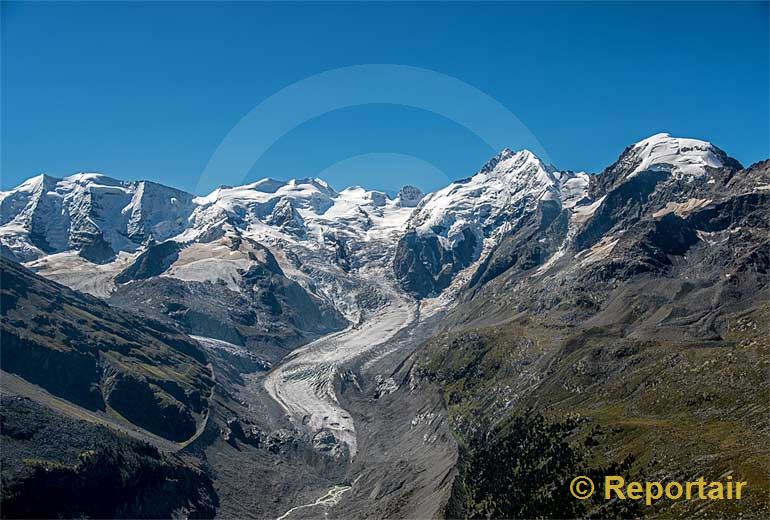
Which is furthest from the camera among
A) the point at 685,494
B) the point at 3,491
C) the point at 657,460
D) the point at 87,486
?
the point at 87,486

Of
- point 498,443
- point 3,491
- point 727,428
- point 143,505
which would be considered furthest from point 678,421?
point 3,491

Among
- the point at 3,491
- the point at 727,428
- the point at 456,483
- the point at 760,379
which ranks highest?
the point at 760,379

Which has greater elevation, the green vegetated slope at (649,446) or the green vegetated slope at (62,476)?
the green vegetated slope at (649,446)

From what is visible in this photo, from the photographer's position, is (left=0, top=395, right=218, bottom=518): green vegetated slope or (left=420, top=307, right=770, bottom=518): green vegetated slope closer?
(left=420, top=307, right=770, bottom=518): green vegetated slope

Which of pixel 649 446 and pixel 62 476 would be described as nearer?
pixel 649 446

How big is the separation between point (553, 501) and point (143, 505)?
109m

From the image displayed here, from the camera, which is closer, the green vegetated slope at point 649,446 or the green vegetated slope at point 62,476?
the green vegetated slope at point 649,446

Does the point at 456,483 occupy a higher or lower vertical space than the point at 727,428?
lower

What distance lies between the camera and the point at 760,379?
553 feet

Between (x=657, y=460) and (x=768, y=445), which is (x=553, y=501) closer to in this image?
(x=657, y=460)

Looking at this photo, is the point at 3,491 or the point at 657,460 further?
the point at 3,491

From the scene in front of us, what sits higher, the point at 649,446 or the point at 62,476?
the point at 649,446

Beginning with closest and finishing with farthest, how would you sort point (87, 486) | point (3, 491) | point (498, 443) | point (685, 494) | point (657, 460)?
point (685, 494)
point (657, 460)
point (3, 491)
point (87, 486)
point (498, 443)

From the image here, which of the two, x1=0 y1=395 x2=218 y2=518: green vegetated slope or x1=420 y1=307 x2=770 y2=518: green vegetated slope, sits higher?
x1=420 y1=307 x2=770 y2=518: green vegetated slope
